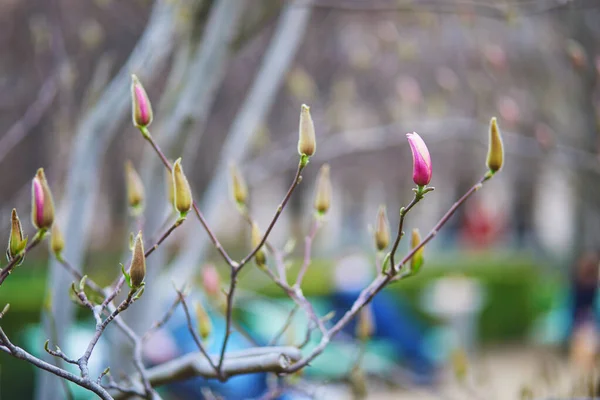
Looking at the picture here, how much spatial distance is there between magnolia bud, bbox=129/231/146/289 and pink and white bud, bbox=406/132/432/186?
1.53ft

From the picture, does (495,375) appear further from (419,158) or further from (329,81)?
(419,158)

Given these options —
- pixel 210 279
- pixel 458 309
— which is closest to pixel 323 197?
pixel 210 279

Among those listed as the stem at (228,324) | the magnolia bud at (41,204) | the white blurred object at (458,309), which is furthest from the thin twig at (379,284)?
the white blurred object at (458,309)

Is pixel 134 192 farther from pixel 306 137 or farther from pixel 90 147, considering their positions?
pixel 90 147

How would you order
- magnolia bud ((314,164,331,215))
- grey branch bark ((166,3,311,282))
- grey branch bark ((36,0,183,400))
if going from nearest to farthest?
magnolia bud ((314,164,331,215)) < grey branch bark ((36,0,183,400)) < grey branch bark ((166,3,311,282))

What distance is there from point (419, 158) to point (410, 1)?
1.83 meters

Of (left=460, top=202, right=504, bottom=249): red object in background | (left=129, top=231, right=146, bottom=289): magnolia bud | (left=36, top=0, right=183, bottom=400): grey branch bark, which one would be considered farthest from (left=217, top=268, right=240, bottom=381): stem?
(left=460, top=202, right=504, bottom=249): red object in background

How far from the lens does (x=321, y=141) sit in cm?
410

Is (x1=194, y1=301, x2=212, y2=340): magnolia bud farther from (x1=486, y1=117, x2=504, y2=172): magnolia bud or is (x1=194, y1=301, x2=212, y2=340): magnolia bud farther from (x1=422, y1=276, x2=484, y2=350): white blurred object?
(x1=422, y1=276, x2=484, y2=350): white blurred object

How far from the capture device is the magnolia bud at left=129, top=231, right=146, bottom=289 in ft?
3.63

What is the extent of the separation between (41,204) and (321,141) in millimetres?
2967

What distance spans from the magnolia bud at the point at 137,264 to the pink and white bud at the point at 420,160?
468 millimetres

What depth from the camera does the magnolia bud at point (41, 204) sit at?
3.94ft

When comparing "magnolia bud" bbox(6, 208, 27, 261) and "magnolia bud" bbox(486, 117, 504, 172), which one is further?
"magnolia bud" bbox(486, 117, 504, 172)
